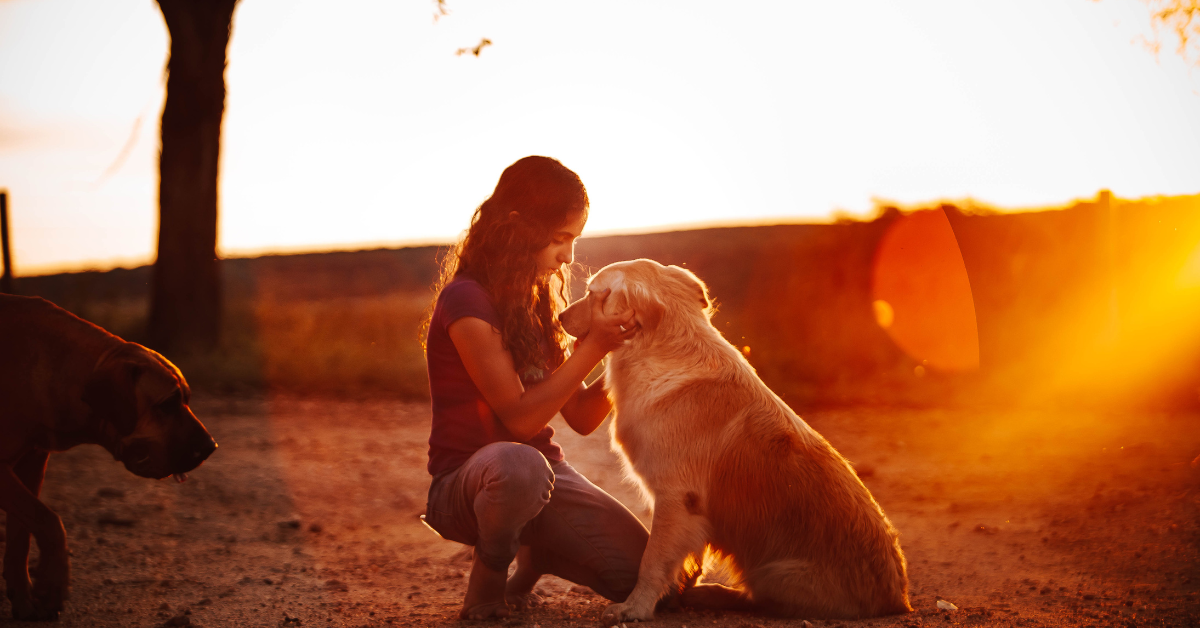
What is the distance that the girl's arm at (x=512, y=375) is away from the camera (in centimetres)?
302

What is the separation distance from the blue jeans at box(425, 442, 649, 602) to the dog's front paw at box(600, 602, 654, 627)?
320mm

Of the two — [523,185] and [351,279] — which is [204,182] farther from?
[351,279]

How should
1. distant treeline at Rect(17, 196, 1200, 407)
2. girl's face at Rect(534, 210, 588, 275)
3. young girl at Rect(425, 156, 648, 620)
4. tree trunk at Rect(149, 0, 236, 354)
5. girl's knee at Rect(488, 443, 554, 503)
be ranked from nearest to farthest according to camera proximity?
1. girl's knee at Rect(488, 443, 554, 503)
2. young girl at Rect(425, 156, 648, 620)
3. girl's face at Rect(534, 210, 588, 275)
4. distant treeline at Rect(17, 196, 1200, 407)
5. tree trunk at Rect(149, 0, 236, 354)

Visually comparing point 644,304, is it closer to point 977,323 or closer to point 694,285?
point 694,285

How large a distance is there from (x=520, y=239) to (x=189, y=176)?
822 cm

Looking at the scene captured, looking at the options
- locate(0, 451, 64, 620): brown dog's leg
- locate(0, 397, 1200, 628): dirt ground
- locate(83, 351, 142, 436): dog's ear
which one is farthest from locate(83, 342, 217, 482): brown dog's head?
locate(0, 397, 1200, 628): dirt ground

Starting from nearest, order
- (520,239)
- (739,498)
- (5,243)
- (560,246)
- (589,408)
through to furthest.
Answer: (739,498) → (520,239) → (560,246) → (589,408) → (5,243)

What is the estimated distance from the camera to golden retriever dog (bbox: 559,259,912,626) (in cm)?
297

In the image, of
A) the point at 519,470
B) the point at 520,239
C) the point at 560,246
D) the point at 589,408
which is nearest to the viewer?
the point at 519,470

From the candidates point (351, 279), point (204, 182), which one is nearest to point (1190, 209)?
point (204, 182)

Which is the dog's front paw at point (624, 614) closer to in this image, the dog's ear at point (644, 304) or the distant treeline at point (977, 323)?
the dog's ear at point (644, 304)

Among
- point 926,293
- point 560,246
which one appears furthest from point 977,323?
point 560,246

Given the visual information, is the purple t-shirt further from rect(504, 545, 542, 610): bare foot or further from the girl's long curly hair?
rect(504, 545, 542, 610): bare foot

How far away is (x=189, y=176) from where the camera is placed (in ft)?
32.0
